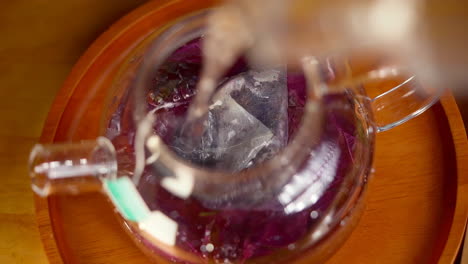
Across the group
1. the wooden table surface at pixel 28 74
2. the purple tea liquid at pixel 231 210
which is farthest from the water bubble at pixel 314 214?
the wooden table surface at pixel 28 74

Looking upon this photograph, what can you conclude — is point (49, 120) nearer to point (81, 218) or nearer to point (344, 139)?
point (81, 218)

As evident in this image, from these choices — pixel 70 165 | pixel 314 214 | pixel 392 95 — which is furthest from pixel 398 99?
pixel 70 165

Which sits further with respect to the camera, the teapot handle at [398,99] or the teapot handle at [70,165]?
the teapot handle at [398,99]

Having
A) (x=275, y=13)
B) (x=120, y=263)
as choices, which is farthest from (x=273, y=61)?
(x=120, y=263)

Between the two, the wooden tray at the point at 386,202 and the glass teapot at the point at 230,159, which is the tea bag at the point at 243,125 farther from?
the wooden tray at the point at 386,202

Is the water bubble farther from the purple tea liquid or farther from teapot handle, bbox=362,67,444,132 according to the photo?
teapot handle, bbox=362,67,444,132

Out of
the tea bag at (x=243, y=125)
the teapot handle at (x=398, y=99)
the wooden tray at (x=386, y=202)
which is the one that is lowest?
the wooden tray at (x=386, y=202)

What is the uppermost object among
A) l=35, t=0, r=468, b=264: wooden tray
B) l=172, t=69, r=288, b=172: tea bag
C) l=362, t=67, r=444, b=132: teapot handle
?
l=172, t=69, r=288, b=172: tea bag

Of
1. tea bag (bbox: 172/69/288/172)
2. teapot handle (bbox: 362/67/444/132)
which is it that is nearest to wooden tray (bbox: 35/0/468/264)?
teapot handle (bbox: 362/67/444/132)
